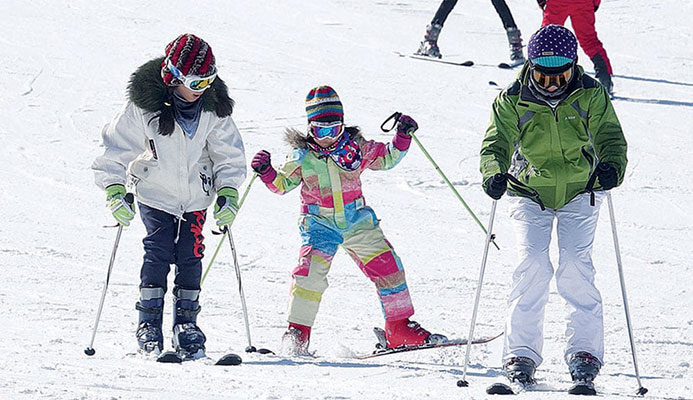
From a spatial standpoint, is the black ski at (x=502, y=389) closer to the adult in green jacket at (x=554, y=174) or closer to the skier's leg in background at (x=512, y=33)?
the adult in green jacket at (x=554, y=174)

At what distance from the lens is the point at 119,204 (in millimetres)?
5195

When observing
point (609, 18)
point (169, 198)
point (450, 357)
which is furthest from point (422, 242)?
point (609, 18)

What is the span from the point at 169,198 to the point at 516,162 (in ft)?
5.76

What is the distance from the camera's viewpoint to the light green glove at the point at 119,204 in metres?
5.20

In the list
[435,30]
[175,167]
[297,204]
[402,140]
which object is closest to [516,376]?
[402,140]

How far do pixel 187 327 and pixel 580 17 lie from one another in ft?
24.5

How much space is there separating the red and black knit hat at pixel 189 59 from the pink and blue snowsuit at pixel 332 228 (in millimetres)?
778

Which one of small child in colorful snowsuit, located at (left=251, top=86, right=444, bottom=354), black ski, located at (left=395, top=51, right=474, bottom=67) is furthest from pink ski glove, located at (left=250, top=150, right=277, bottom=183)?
black ski, located at (left=395, top=51, right=474, bottom=67)

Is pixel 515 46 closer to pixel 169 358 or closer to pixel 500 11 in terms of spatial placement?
pixel 500 11

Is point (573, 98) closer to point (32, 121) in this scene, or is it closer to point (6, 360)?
point (6, 360)

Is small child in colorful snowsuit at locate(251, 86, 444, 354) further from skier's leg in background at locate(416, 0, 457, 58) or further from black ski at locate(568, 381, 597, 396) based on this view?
skier's leg in background at locate(416, 0, 457, 58)

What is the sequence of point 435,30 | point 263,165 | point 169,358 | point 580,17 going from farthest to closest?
1. point 435,30
2. point 580,17
3. point 263,165
4. point 169,358

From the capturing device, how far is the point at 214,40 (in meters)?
14.8

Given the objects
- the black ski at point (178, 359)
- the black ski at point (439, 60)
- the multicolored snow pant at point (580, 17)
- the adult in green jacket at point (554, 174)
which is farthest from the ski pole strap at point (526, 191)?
the black ski at point (439, 60)
